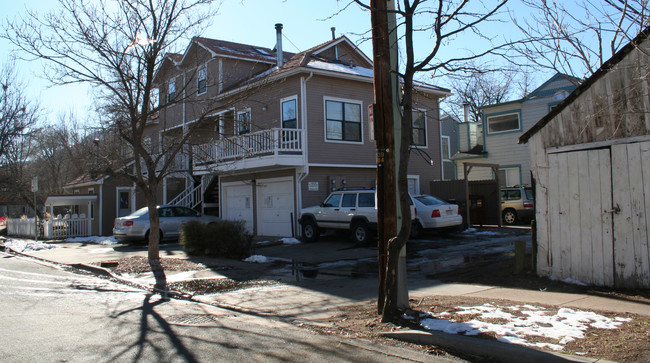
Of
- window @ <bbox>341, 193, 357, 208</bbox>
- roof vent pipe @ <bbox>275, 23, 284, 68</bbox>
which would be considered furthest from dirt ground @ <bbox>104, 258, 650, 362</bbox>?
roof vent pipe @ <bbox>275, 23, 284, 68</bbox>

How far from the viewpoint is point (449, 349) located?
5.53m

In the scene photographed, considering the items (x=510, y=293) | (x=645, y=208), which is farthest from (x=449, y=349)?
(x=645, y=208)

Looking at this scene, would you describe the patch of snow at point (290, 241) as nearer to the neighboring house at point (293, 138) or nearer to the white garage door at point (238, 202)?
the neighboring house at point (293, 138)

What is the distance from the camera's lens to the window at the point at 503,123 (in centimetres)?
2698

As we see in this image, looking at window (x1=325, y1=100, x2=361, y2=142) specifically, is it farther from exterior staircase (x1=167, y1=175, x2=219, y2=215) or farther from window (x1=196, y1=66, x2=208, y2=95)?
exterior staircase (x1=167, y1=175, x2=219, y2=215)

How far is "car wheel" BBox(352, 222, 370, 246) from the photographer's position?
15.6 meters

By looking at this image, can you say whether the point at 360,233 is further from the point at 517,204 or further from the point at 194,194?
the point at 194,194

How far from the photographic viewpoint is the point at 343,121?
19.9 meters

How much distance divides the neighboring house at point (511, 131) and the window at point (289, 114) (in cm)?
1203

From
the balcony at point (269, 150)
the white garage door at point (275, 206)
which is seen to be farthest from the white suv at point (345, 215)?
the balcony at point (269, 150)

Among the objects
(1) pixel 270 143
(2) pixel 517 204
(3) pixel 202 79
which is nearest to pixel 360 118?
(1) pixel 270 143

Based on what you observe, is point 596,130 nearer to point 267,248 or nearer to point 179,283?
point 179,283

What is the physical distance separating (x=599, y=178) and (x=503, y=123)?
20200mm

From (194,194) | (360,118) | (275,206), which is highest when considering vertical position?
(360,118)
